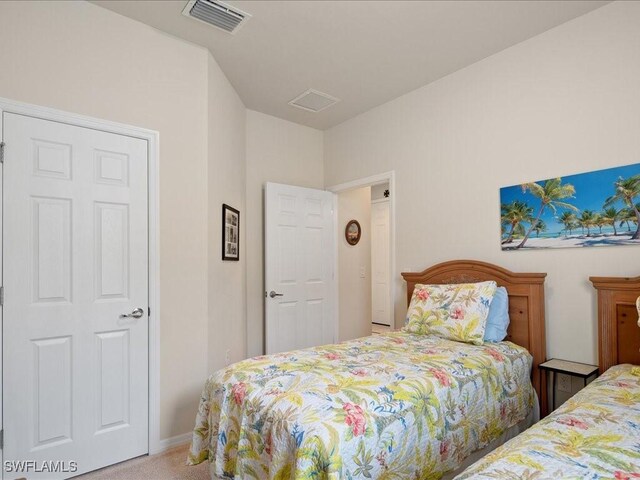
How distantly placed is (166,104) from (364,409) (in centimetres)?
235

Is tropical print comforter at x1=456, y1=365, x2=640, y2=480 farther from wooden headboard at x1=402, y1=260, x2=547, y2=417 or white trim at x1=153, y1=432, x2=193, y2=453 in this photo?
white trim at x1=153, y1=432, x2=193, y2=453

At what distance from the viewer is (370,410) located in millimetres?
1463

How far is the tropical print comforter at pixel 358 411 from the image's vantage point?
135 cm

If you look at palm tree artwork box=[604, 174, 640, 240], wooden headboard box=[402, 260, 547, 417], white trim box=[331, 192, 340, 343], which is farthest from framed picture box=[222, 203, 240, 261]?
palm tree artwork box=[604, 174, 640, 240]

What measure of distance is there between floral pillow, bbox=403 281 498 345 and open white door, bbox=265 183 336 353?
57.9 inches

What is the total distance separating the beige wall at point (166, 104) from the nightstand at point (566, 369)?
2334mm

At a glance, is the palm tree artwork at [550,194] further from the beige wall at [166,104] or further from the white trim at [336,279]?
the beige wall at [166,104]

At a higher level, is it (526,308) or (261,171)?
(261,171)

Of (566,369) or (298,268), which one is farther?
(298,268)

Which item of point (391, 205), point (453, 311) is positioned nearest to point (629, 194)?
point (453, 311)

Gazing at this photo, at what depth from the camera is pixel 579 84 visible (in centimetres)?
244

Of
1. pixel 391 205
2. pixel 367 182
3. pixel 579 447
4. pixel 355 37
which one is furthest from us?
pixel 367 182

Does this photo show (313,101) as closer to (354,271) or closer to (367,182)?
(367,182)

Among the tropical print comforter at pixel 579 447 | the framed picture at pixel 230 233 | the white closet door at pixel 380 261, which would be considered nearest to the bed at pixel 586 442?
the tropical print comforter at pixel 579 447
